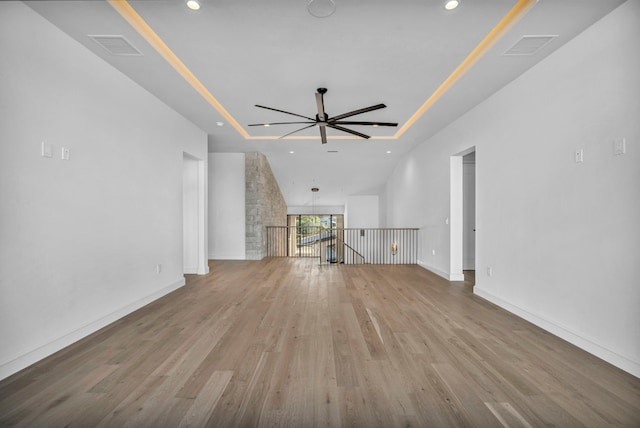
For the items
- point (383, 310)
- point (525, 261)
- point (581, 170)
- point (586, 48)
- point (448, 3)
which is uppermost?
point (448, 3)

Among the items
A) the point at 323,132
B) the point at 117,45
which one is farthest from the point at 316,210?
the point at 117,45

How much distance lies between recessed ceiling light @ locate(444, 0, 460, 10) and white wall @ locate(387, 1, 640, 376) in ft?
4.29

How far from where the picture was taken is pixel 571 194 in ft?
8.92

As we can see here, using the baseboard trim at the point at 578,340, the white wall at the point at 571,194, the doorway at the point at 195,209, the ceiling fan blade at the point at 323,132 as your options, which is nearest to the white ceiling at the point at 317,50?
the white wall at the point at 571,194

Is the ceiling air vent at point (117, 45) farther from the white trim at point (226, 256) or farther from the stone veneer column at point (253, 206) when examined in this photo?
the white trim at point (226, 256)

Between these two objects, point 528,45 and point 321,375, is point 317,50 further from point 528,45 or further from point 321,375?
point 321,375

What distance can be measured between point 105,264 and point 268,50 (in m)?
2.90

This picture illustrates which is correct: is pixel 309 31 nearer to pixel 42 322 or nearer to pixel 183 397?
pixel 183 397

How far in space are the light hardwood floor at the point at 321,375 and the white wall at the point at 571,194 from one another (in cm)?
31

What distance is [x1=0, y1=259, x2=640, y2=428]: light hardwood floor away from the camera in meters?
1.66

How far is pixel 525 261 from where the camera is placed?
3.33 meters

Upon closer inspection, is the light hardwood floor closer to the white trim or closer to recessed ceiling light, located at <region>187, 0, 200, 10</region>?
recessed ceiling light, located at <region>187, 0, 200, 10</region>

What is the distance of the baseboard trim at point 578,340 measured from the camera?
216 cm

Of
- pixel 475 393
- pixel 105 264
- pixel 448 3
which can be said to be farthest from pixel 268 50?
pixel 475 393
